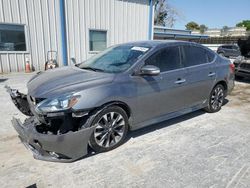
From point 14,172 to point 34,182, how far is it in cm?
37

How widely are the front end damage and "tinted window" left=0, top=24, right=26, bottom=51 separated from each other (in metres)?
7.40

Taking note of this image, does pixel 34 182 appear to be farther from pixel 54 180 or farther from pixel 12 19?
pixel 12 19

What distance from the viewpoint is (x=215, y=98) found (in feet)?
16.7

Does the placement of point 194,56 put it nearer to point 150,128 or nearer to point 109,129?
point 150,128

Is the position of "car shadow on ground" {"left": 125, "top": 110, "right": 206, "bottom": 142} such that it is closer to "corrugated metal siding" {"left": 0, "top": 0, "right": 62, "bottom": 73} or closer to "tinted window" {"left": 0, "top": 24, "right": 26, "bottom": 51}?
"corrugated metal siding" {"left": 0, "top": 0, "right": 62, "bottom": 73}

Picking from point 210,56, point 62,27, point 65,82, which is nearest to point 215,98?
point 210,56

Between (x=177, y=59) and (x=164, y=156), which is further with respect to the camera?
(x=177, y=59)

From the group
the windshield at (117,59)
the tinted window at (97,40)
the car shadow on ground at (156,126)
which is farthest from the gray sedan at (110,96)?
the tinted window at (97,40)

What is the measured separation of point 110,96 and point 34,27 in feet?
26.1

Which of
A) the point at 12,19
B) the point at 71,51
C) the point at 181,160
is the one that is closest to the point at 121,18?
the point at 71,51

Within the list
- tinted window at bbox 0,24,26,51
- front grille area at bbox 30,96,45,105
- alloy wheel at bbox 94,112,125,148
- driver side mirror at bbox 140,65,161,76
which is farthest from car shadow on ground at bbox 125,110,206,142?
tinted window at bbox 0,24,26,51

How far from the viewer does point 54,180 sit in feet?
8.57

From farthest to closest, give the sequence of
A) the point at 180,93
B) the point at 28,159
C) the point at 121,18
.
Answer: the point at 121,18 → the point at 180,93 → the point at 28,159

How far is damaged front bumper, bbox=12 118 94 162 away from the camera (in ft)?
8.87
